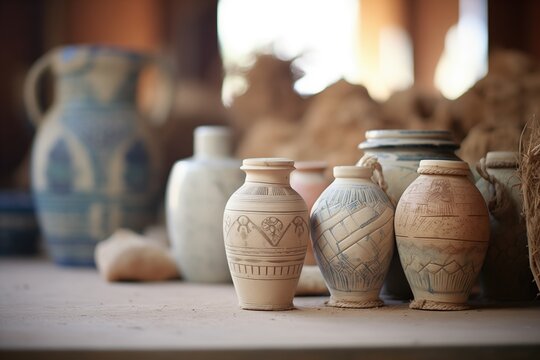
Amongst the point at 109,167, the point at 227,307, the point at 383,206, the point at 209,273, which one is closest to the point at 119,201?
the point at 109,167

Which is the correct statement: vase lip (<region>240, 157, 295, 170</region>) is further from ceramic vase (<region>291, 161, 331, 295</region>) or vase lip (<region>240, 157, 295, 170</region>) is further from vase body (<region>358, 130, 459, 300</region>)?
ceramic vase (<region>291, 161, 331, 295</region>)

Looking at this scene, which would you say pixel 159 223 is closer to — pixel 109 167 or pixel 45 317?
pixel 109 167

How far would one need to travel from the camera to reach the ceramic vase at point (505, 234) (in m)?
2.88

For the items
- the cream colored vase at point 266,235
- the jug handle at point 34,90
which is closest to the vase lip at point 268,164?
the cream colored vase at point 266,235

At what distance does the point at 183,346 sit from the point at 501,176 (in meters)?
1.46

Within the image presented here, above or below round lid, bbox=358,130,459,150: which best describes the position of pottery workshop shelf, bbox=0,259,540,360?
below

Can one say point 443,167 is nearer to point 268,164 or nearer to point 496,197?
point 496,197

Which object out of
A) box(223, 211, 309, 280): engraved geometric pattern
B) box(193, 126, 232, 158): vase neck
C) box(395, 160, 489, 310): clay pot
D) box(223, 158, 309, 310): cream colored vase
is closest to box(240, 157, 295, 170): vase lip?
box(223, 158, 309, 310): cream colored vase

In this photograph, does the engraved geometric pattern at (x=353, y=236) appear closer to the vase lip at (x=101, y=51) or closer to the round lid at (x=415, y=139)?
the round lid at (x=415, y=139)

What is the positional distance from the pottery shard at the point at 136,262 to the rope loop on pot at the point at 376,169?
1.23 meters

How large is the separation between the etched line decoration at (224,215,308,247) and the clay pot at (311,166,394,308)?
5.0 inches

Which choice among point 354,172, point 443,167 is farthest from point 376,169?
point 443,167

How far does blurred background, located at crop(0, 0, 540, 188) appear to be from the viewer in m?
4.22

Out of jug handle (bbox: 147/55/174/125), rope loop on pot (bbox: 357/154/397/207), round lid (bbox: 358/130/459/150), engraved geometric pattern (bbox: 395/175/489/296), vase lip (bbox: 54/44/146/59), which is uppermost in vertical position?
vase lip (bbox: 54/44/146/59)
